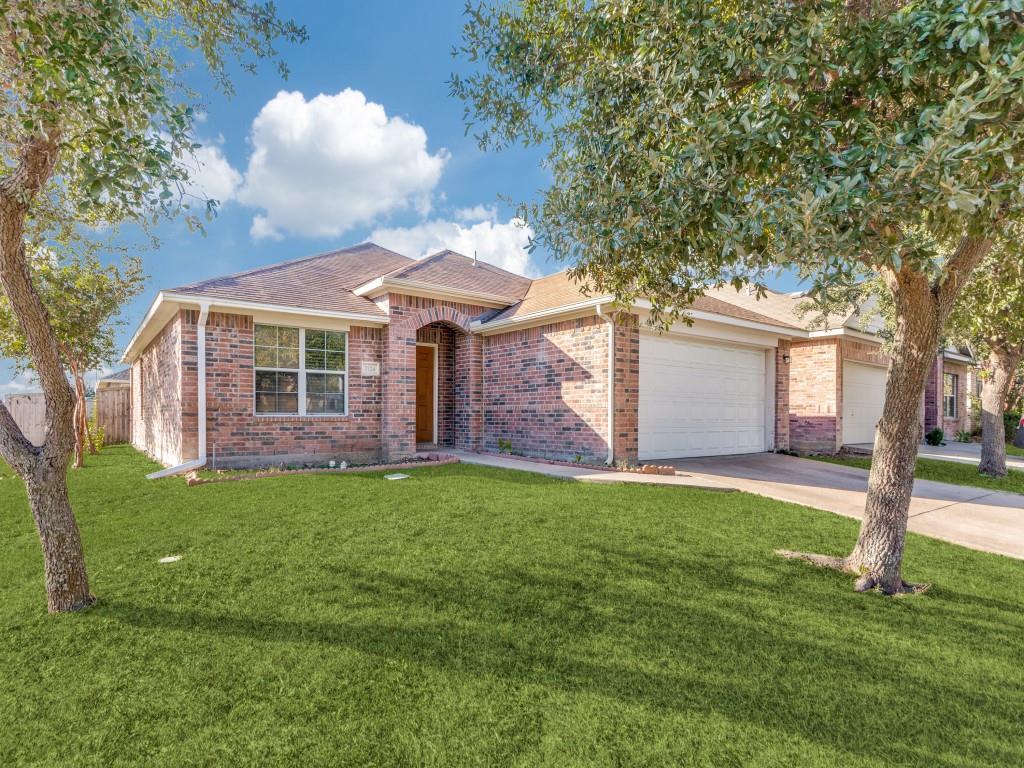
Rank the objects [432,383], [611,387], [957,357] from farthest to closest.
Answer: [957,357]
[432,383]
[611,387]

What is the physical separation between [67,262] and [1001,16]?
15064 mm

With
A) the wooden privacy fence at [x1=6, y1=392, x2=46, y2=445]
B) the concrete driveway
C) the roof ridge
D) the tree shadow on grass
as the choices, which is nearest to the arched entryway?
the roof ridge

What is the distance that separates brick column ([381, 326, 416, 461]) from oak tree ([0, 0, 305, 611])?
6893 mm

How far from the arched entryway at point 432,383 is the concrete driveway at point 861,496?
185 inches

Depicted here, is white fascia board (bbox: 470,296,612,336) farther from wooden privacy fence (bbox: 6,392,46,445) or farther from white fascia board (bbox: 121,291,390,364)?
wooden privacy fence (bbox: 6,392,46,445)

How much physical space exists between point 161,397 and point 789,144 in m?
12.8

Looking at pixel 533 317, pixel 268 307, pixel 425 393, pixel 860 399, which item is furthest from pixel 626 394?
pixel 860 399

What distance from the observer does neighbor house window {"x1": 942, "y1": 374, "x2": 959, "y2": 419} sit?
18578mm

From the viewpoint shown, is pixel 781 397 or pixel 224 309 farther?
pixel 781 397

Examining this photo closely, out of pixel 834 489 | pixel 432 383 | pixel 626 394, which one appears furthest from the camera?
pixel 432 383

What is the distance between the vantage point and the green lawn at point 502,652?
2.16 m

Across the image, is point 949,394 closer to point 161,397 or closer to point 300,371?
point 300,371

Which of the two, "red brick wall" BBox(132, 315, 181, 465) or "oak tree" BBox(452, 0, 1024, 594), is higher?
"oak tree" BBox(452, 0, 1024, 594)

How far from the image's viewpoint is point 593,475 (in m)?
8.16
